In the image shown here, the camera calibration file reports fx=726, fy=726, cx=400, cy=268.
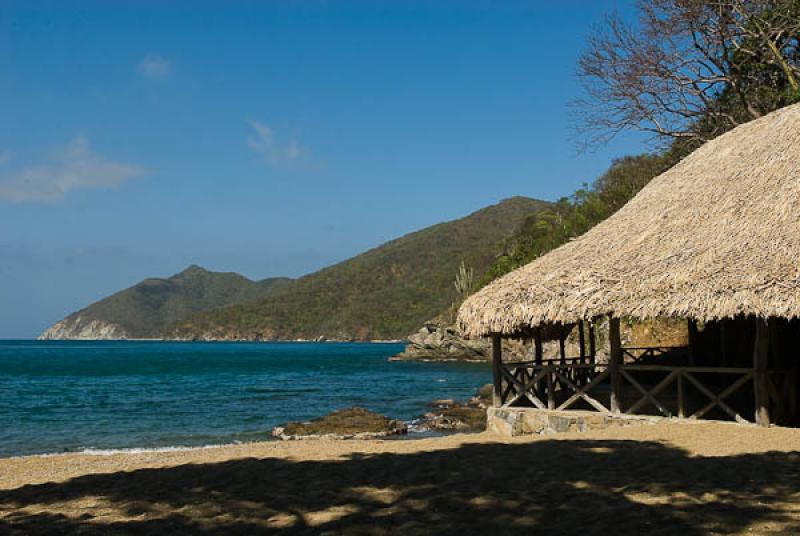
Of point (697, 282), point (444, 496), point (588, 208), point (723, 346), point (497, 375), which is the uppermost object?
point (588, 208)

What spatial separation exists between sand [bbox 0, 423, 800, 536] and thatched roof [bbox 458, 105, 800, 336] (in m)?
1.86

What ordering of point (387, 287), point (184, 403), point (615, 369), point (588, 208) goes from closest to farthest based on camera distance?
1. point (615, 369)
2. point (184, 403)
3. point (588, 208)
4. point (387, 287)

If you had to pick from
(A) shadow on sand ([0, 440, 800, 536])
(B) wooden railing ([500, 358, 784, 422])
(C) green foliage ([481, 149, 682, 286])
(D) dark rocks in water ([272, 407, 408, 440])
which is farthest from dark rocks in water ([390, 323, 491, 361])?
(A) shadow on sand ([0, 440, 800, 536])

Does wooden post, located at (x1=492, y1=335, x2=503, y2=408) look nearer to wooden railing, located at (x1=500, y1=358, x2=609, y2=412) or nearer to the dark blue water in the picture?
wooden railing, located at (x1=500, y1=358, x2=609, y2=412)

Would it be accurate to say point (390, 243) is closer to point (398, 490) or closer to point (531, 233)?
point (531, 233)

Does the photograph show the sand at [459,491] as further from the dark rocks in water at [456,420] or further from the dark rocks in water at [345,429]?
the dark rocks in water at [456,420]

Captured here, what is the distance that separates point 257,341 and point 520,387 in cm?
13871

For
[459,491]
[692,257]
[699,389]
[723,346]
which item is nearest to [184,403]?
[723,346]

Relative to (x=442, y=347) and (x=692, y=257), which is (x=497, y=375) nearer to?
(x=692, y=257)

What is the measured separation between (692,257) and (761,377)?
1984mm

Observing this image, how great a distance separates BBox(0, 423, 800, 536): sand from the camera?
19.3 feet

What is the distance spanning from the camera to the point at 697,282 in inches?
397

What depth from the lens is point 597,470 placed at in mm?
7883

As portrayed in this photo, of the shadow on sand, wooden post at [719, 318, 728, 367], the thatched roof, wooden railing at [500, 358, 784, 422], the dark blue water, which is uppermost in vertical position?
the thatched roof
